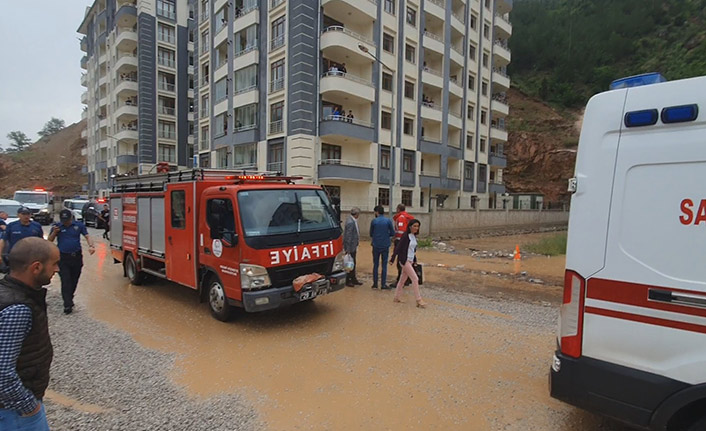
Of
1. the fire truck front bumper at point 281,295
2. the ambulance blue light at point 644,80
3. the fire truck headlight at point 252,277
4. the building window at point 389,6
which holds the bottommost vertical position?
the fire truck front bumper at point 281,295

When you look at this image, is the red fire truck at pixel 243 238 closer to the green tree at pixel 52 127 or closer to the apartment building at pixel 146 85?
the apartment building at pixel 146 85

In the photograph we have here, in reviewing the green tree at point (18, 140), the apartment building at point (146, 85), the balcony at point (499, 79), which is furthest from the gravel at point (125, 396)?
the green tree at point (18, 140)

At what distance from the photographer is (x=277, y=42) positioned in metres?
25.8

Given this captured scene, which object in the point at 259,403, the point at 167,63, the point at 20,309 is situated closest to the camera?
the point at 20,309

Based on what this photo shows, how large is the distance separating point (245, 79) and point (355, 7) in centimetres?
948

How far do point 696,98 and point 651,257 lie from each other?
1.03 metres

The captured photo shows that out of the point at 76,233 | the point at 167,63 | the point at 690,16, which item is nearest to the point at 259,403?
the point at 76,233

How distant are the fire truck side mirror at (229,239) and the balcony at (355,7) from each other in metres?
23.2

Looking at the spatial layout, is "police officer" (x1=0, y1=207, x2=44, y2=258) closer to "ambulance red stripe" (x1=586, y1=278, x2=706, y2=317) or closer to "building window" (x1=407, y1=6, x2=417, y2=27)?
"ambulance red stripe" (x1=586, y1=278, x2=706, y2=317)

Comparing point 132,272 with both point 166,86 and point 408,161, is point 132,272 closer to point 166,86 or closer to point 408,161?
point 408,161

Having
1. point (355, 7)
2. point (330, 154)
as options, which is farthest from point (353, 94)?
point (355, 7)

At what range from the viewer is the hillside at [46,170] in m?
69.8

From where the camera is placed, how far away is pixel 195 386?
414 centimetres

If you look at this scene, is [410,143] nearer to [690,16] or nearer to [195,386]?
[195,386]
